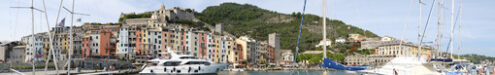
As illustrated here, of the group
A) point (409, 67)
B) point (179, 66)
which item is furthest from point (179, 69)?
point (409, 67)

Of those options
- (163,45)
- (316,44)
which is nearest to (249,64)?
(163,45)

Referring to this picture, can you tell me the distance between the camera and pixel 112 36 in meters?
63.7

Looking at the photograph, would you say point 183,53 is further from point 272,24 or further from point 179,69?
point 272,24

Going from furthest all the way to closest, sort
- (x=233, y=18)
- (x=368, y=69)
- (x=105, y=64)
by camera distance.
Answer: (x=233, y=18) < (x=105, y=64) < (x=368, y=69)

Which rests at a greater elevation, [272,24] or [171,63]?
[272,24]

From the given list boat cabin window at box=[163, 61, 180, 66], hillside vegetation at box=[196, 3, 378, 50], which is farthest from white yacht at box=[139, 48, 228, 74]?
hillside vegetation at box=[196, 3, 378, 50]

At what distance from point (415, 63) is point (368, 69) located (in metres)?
2.49

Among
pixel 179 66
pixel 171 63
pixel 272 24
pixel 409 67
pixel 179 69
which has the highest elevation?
pixel 272 24

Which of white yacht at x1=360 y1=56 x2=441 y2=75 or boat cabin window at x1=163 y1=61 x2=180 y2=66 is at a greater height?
white yacht at x1=360 y1=56 x2=441 y2=75

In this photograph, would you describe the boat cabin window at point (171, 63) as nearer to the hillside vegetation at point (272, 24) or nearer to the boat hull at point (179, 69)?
the boat hull at point (179, 69)

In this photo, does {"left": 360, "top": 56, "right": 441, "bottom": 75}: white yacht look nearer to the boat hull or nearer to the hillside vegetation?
the boat hull

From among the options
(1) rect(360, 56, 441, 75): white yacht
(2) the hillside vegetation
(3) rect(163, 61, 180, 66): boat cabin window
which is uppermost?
(2) the hillside vegetation

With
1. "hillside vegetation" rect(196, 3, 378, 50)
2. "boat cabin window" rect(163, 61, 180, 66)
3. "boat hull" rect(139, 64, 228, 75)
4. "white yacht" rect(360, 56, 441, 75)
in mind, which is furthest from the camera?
"hillside vegetation" rect(196, 3, 378, 50)

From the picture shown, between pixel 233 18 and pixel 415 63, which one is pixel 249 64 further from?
pixel 233 18
